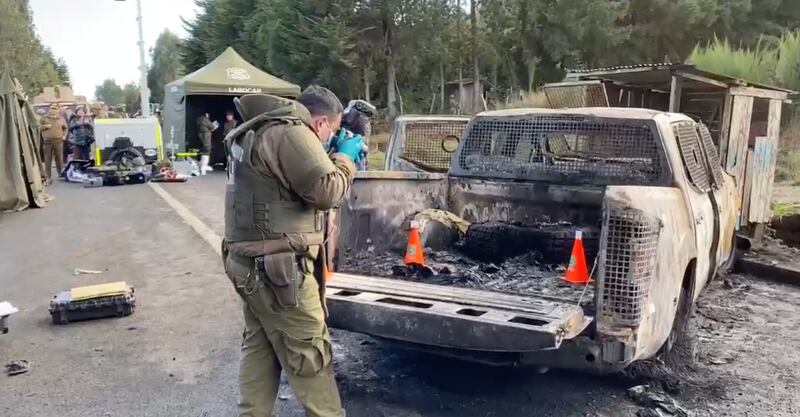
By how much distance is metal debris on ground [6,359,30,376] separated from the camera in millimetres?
4195

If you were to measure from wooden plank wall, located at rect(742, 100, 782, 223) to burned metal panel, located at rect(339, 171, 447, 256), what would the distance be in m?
4.07

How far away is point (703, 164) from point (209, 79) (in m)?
14.7

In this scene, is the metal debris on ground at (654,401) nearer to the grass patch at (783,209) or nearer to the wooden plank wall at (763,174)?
the wooden plank wall at (763,174)

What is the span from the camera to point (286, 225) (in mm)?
2869

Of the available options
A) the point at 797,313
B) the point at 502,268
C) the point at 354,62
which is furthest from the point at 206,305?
the point at 354,62

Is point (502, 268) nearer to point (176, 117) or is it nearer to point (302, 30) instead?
point (176, 117)

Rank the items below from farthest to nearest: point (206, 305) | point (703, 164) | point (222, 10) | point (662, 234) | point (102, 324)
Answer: point (222, 10) < point (206, 305) < point (102, 324) < point (703, 164) < point (662, 234)

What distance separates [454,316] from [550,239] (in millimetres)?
1543

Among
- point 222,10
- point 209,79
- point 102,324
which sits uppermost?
point 222,10

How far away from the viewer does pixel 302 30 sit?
23500 millimetres

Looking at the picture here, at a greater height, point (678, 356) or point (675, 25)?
point (675, 25)

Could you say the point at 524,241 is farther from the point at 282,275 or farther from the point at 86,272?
the point at 86,272

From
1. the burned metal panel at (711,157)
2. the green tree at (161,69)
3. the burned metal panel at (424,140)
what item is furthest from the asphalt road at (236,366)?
the green tree at (161,69)

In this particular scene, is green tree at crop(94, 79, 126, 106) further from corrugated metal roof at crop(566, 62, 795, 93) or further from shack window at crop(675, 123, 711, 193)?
shack window at crop(675, 123, 711, 193)
